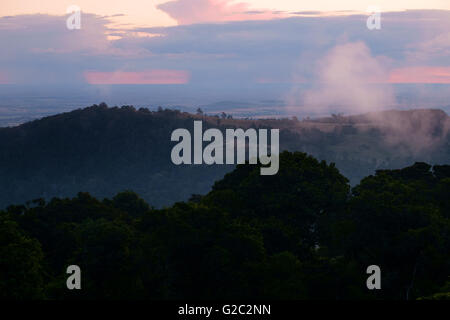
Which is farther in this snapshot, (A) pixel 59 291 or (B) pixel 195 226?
(B) pixel 195 226

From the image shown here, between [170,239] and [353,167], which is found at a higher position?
[353,167]

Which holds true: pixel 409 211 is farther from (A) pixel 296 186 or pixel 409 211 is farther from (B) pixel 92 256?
(B) pixel 92 256

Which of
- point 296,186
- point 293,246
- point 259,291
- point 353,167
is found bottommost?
point 259,291

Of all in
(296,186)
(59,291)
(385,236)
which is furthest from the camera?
(296,186)

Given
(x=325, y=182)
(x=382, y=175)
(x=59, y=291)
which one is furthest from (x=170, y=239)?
(x=382, y=175)
